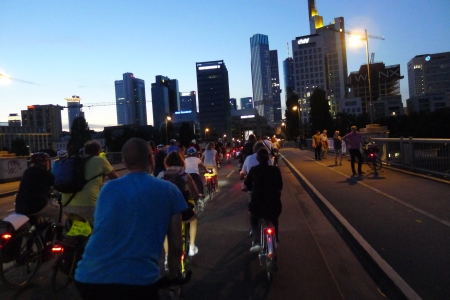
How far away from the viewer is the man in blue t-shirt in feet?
8.86

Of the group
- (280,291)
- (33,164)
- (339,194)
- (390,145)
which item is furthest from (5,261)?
(390,145)

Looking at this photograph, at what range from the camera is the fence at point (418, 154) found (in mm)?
14928

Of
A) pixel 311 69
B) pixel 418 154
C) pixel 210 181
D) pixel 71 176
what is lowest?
pixel 210 181

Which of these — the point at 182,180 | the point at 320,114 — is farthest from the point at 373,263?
the point at 320,114

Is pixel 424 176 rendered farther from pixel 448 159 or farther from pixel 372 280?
pixel 372 280

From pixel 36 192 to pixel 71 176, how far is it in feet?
3.83

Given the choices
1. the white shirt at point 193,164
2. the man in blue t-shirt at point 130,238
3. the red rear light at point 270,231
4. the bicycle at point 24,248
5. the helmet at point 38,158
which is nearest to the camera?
the man in blue t-shirt at point 130,238

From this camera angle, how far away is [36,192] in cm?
653

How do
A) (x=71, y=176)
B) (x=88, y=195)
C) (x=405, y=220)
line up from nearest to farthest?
1. (x=71, y=176)
2. (x=88, y=195)
3. (x=405, y=220)

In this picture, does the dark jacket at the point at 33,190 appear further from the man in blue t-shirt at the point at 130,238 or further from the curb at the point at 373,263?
the curb at the point at 373,263

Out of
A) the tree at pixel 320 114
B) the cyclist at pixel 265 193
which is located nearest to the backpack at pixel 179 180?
the cyclist at pixel 265 193

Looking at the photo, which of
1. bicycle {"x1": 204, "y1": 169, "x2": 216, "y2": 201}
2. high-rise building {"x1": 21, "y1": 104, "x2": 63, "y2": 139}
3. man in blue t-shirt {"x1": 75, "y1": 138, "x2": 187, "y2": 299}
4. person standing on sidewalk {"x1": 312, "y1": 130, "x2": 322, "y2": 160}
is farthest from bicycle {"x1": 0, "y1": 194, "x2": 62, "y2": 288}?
high-rise building {"x1": 21, "y1": 104, "x2": 63, "y2": 139}

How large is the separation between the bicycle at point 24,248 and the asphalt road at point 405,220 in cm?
477

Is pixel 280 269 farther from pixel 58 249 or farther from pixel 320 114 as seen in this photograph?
pixel 320 114
